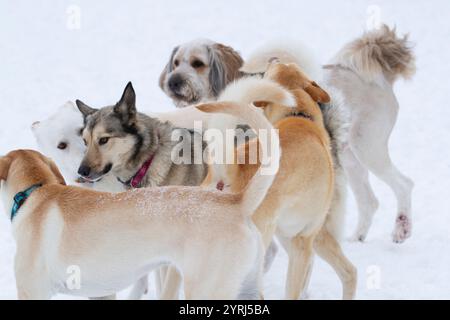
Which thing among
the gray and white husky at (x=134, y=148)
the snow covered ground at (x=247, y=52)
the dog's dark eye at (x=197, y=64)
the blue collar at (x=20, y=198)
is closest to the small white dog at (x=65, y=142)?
the gray and white husky at (x=134, y=148)

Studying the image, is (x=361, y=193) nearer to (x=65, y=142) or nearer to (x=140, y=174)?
(x=140, y=174)

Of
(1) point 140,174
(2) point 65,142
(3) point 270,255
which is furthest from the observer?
(3) point 270,255

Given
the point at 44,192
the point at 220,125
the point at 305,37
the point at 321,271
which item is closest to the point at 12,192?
the point at 44,192

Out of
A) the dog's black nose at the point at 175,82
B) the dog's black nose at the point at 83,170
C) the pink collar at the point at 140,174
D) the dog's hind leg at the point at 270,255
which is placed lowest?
the dog's hind leg at the point at 270,255

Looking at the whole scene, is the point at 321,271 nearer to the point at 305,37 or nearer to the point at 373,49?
the point at 373,49

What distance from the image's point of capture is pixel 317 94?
167 inches

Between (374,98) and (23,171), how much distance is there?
344 centimetres

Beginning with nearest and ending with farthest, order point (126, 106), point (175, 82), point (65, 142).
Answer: point (126, 106), point (65, 142), point (175, 82)

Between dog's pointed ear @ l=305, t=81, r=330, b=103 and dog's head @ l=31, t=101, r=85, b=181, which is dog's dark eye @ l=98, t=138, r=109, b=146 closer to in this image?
dog's head @ l=31, t=101, r=85, b=181

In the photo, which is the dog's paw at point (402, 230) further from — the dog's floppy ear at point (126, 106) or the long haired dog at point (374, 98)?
the dog's floppy ear at point (126, 106)

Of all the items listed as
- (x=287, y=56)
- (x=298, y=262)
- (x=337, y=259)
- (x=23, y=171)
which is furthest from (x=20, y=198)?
(x=287, y=56)

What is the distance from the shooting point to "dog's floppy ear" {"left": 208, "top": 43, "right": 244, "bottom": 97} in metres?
5.94

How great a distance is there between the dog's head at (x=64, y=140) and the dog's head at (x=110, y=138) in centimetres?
29

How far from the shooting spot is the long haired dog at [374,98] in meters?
5.99
